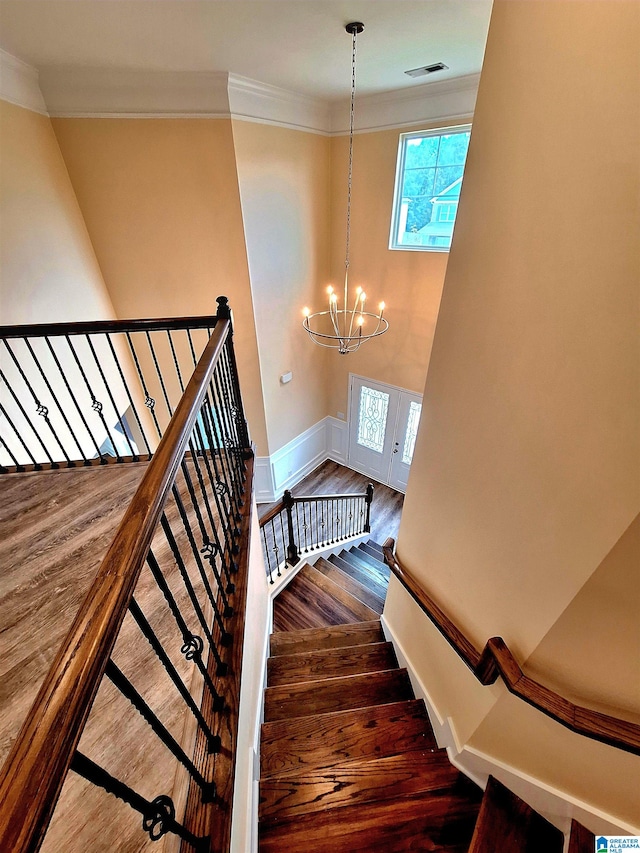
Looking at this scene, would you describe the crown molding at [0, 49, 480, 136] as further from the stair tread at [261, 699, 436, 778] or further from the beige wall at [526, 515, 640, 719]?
the stair tread at [261, 699, 436, 778]

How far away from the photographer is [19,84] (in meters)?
3.02

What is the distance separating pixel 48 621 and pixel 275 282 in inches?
161

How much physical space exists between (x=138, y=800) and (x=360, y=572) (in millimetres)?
3958

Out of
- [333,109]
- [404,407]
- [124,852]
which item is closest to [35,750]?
[124,852]

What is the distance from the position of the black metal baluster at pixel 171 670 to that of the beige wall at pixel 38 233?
10.5 feet

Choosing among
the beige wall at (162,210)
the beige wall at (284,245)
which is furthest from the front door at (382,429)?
the beige wall at (162,210)

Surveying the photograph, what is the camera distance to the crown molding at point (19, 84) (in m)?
2.87

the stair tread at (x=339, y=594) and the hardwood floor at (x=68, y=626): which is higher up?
the hardwood floor at (x=68, y=626)

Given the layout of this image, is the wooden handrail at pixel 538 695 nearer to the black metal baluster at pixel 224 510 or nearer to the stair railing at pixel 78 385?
the black metal baluster at pixel 224 510

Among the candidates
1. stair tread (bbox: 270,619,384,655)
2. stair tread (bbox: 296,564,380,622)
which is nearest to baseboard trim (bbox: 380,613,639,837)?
stair tread (bbox: 270,619,384,655)

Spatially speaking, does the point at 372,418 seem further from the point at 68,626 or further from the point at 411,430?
the point at 68,626

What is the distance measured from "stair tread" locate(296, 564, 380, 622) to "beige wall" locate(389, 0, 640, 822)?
72.4 inches

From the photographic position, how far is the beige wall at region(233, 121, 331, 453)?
3957mm

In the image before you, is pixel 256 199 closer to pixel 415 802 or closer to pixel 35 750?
pixel 35 750
